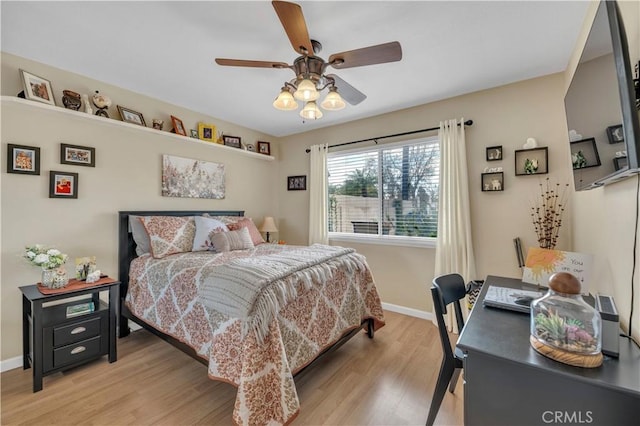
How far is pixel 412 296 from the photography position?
3.22 m

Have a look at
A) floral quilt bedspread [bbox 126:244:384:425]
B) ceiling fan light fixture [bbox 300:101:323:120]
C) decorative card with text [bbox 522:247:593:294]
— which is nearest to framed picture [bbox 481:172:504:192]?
decorative card with text [bbox 522:247:593:294]

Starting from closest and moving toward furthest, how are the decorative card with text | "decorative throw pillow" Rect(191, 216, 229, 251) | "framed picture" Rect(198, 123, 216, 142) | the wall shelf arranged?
the decorative card with text, the wall shelf, "decorative throw pillow" Rect(191, 216, 229, 251), "framed picture" Rect(198, 123, 216, 142)

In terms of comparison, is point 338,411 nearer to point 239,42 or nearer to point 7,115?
point 239,42

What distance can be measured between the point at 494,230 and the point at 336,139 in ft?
7.54

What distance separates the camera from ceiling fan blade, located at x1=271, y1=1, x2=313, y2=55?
1234 millimetres

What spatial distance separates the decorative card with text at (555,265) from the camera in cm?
140

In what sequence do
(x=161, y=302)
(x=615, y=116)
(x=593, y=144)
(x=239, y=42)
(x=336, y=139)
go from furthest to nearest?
(x=336, y=139)
(x=161, y=302)
(x=239, y=42)
(x=593, y=144)
(x=615, y=116)

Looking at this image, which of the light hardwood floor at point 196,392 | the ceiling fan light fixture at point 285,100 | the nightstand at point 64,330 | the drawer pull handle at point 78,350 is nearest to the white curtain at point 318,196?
the light hardwood floor at point 196,392

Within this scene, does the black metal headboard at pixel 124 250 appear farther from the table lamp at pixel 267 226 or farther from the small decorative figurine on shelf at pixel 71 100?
the table lamp at pixel 267 226

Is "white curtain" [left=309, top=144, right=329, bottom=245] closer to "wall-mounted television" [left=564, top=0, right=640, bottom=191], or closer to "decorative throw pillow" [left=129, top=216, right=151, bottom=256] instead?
→ "decorative throw pillow" [left=129, top=216, right=151, bottom=256]

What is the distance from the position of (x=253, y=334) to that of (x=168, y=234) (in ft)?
5.76

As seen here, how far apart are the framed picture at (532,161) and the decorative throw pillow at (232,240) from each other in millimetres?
2920

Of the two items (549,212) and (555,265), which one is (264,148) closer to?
(549,212)

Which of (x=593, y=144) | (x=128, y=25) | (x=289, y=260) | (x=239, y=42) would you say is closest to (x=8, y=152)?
(x=128, y=25)
